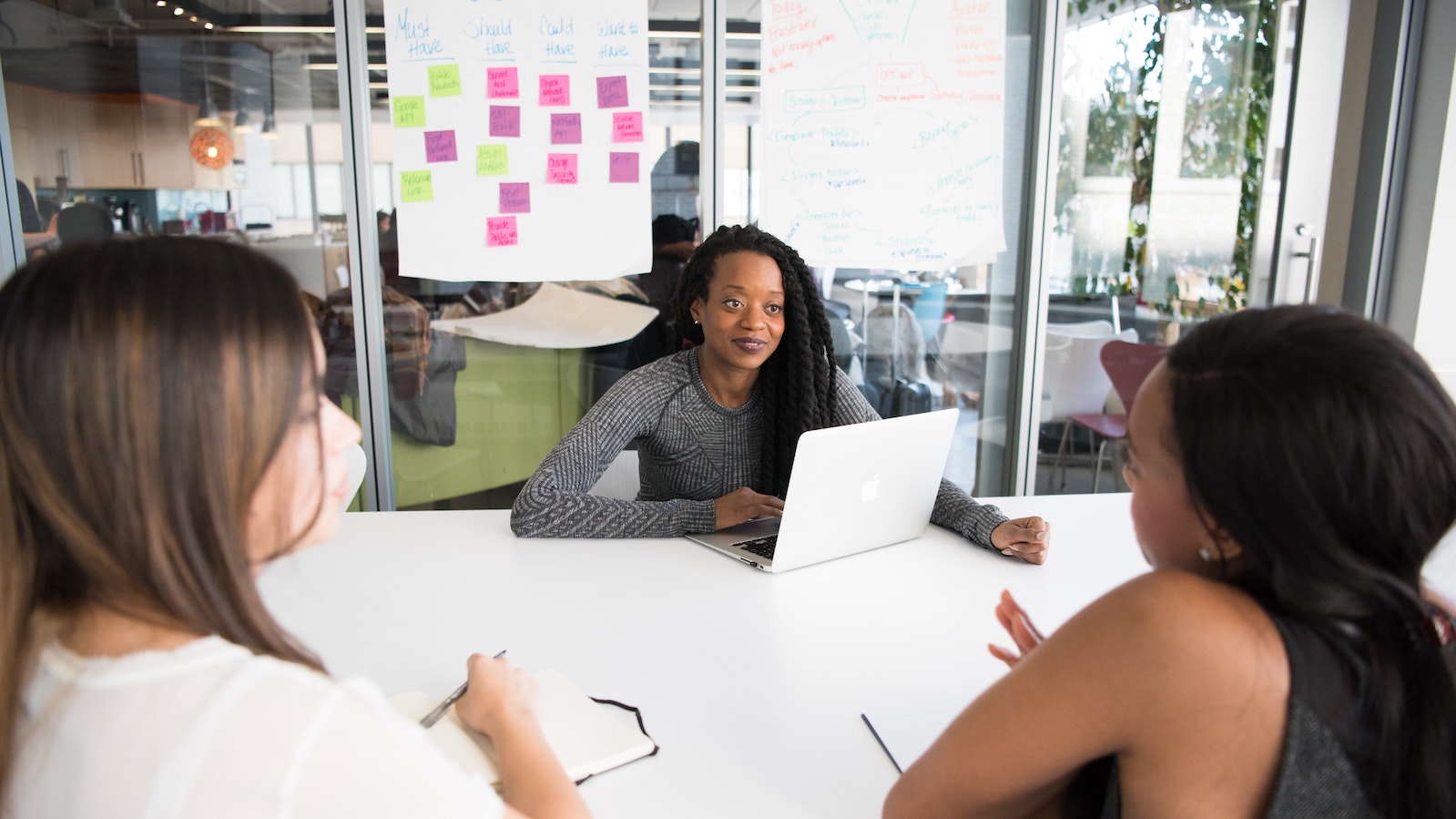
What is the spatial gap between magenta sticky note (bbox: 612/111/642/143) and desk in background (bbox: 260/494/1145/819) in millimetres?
1385

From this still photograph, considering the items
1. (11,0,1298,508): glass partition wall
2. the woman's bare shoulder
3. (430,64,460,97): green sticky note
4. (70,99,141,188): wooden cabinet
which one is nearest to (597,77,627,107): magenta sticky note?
(11,0,1298,508): glass partition wall

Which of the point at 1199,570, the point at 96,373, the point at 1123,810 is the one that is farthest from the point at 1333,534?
the point at 96,373

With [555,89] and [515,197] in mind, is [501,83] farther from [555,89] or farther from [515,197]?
[515,197]

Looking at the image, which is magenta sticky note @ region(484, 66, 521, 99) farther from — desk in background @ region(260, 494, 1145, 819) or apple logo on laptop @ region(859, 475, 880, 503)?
apple logo on laptop @ region(859, 475, 880, 503)

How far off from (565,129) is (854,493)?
5.53 feet

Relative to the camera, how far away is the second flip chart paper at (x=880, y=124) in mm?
2926

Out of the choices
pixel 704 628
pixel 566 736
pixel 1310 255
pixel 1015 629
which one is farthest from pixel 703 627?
pixel 1310 255

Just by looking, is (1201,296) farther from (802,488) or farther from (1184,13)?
(802,488)

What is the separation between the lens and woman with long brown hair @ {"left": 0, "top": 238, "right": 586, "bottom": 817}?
2.02 ft

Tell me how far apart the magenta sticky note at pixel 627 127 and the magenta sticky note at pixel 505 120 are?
27 centimetres

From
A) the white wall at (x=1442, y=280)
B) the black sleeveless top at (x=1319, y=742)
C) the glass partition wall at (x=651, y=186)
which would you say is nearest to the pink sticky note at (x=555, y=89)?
the glass partition wall at (x=651, y=186)

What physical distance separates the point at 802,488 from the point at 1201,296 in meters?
2.49

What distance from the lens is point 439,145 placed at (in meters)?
2.80

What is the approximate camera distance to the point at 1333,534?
0.71 metres
